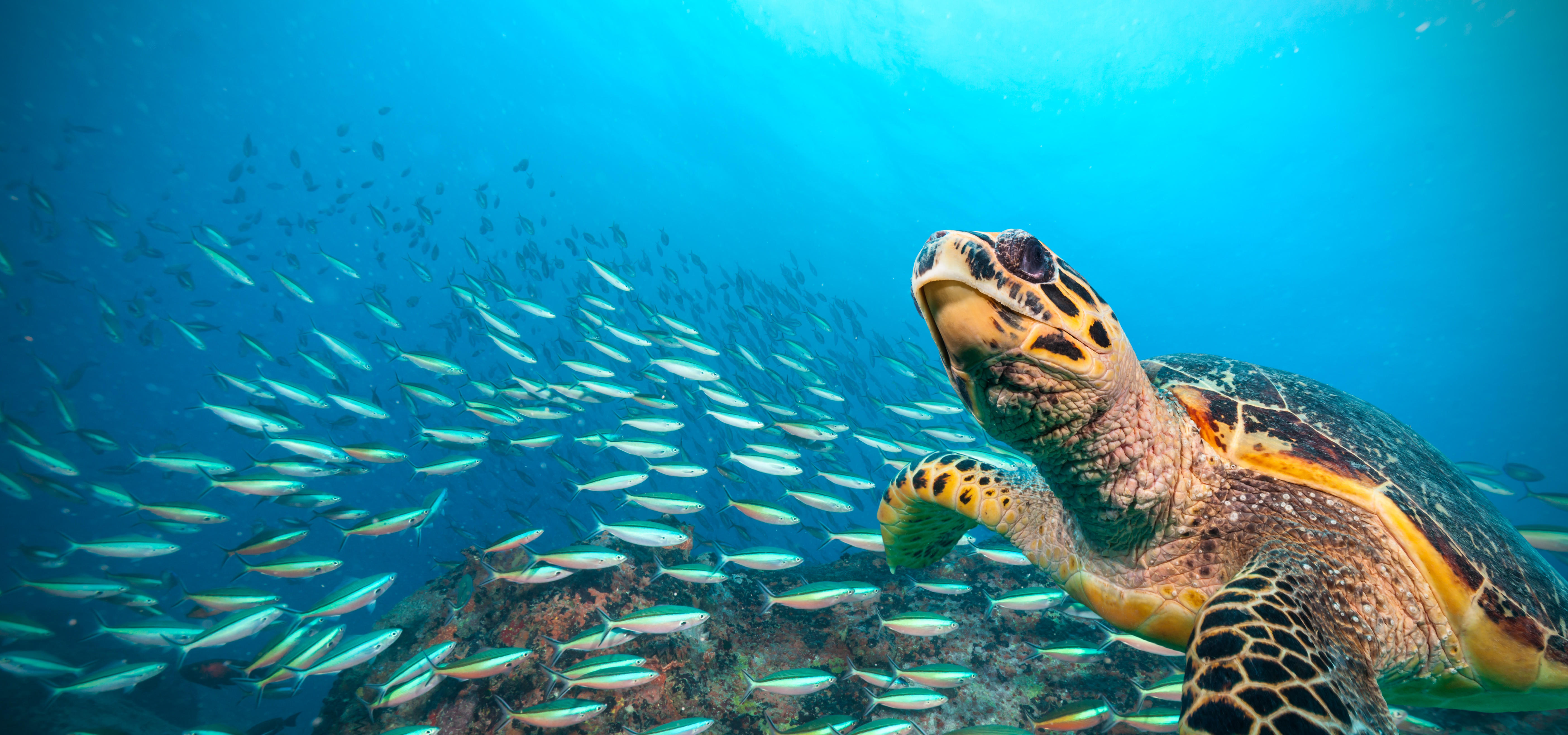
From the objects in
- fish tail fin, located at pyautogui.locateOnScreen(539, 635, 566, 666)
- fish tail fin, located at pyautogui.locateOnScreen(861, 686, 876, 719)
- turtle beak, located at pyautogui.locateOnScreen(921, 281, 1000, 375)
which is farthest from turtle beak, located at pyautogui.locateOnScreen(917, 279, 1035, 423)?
fish tail fin, located at pyautogui.locateOnScreen(539, 635, 566, 666)

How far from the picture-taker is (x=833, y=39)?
25.6m

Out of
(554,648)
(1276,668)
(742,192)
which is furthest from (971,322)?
(742,192)

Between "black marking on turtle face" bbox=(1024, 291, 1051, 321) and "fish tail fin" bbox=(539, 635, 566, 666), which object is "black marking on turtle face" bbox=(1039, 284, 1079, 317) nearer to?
"black marking on turtle face" bbox=(1024, 291, 1051, 321)

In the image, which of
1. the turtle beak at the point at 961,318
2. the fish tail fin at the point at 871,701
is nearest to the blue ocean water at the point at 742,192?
the fish tail fin at the point at 871,701

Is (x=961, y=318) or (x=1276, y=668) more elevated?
(x=961, y=318)

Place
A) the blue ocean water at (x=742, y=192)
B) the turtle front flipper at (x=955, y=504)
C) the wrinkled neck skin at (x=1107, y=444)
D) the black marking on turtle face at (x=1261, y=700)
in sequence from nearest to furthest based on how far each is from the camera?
the black marking on turtle face at (x=1261, y=700)
the wrinkled neck skin at (x=1107, y=444)
the turtle front flipper at (x=955, y=504)
the blue ocean water at (x=742, y=192)

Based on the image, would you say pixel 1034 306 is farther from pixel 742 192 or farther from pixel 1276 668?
pixel 742 192

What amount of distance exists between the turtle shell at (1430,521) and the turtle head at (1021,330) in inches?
30.9

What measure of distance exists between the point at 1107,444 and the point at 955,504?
0.97 metres

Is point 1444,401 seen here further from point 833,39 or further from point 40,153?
point 40,153

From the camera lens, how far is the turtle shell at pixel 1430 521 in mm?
1547

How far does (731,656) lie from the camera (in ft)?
11.2

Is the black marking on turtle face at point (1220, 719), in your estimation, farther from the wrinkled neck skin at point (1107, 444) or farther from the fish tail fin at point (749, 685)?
the fish tail fin at point (749, 685)

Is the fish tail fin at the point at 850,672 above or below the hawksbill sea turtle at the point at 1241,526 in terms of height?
below
